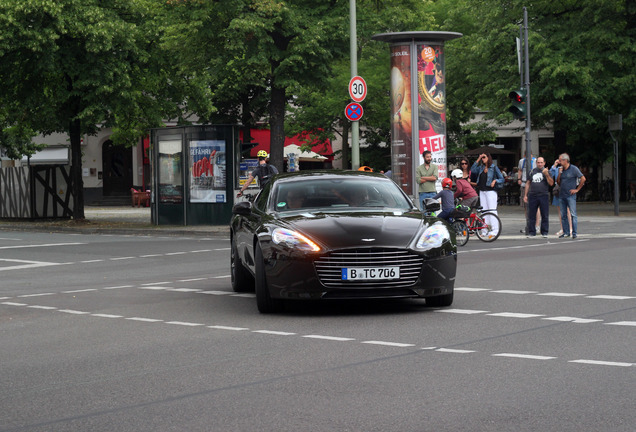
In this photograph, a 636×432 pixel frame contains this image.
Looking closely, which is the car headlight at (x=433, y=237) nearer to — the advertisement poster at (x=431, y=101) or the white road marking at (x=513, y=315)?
the white road marking at (x=513, y=315)

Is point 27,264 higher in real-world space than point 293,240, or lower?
lower

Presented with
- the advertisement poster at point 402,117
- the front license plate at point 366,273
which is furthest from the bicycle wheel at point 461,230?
the front license plate at point 366,273

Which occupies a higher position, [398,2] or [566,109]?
[398,2]

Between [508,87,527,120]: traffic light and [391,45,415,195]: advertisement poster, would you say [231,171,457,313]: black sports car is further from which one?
[508,87,527,120]: traffic light

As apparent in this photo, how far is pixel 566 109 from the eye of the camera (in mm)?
34406

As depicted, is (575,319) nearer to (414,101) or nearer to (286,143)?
(414,101)

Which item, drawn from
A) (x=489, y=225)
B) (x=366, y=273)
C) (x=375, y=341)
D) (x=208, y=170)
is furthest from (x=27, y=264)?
(x=375, y=341)

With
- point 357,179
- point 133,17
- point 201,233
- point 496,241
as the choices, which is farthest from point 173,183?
point 357,179

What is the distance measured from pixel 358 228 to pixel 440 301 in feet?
4.16

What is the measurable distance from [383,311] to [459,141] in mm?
43383

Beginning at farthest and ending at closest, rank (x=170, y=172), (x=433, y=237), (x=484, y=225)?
(x=170, y=172)
(x=484, y=225)
(x=433, y=237)

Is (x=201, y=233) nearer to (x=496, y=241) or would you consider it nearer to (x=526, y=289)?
(x=496, y=241)

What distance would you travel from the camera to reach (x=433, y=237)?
10.7m

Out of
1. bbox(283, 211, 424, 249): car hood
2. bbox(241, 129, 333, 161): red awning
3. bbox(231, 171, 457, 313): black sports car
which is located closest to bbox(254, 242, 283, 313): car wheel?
bbox(231, 171, 457, 313): black sports car
